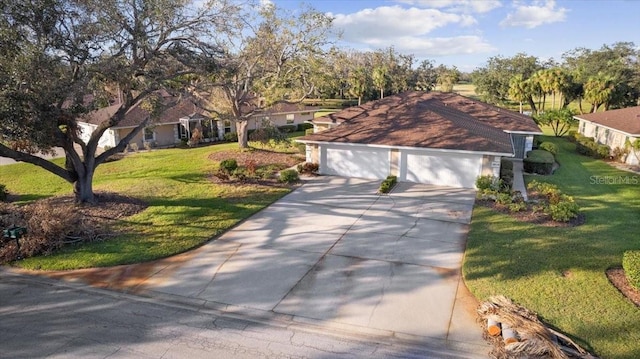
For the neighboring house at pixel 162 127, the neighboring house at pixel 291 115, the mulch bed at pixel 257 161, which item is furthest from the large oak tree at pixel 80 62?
the neighboring house at pixel 291 115

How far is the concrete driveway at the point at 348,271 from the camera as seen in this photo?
9078mm

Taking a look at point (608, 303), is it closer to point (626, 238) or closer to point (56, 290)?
point (626, 238)

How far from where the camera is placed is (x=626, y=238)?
1327 centimetres

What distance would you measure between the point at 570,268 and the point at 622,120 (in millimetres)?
24039

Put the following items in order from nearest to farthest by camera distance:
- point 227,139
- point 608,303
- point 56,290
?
point 608,303, point 56,290, point 227,139

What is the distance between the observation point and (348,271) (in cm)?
1116

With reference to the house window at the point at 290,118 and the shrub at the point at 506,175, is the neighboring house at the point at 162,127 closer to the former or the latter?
the house window at the point at 290,118

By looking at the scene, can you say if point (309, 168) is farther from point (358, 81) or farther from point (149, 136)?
point (358, 81)

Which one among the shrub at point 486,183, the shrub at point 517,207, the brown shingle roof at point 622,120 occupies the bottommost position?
the shrub at point 517,207

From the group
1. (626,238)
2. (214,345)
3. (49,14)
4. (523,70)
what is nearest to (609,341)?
(626,238)

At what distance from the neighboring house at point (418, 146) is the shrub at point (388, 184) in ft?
2.64

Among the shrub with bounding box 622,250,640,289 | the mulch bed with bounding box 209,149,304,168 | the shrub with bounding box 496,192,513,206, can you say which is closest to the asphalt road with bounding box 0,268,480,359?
the shrub with bounding box 622,250,640,289

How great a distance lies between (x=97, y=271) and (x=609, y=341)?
12233 mm

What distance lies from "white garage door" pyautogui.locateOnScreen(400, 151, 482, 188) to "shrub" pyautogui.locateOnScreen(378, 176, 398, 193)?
90 centimetres
